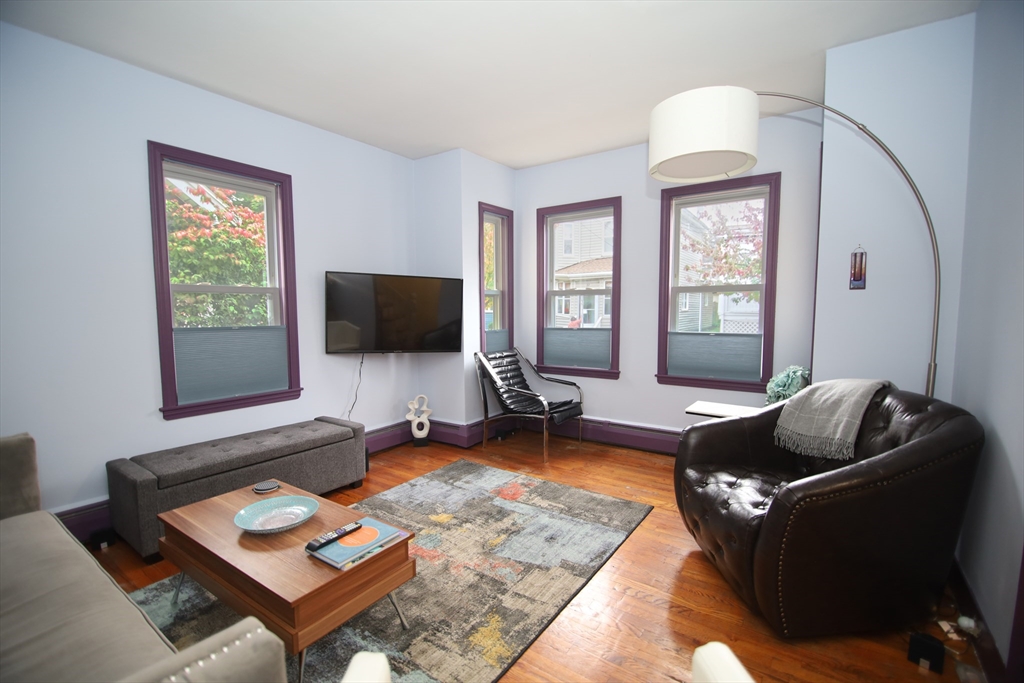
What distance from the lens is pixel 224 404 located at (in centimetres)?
333

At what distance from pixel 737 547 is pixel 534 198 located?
4045mm

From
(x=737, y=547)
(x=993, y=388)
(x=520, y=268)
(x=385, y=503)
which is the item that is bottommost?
(x=385, y=503)

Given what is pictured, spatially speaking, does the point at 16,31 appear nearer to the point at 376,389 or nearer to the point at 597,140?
the point at 376,389

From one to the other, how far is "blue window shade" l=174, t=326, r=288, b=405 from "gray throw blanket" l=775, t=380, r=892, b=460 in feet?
11.8

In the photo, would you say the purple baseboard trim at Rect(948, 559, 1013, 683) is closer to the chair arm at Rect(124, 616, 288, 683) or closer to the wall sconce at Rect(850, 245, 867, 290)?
the wall sconce at Rect(850, 245, 867, 290)

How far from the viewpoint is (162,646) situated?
1339 millimetres

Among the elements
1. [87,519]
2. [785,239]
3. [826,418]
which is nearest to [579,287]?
[785,239]

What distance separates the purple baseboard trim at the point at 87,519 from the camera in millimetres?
2648

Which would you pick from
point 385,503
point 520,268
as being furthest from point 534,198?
point 385,503

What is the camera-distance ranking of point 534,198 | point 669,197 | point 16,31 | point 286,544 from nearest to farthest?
point 286,544, point 16,31, point 669,197, point 534,198

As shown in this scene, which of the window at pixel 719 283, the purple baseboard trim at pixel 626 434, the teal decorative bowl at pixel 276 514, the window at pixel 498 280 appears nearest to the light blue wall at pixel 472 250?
the window at pixel 498 280

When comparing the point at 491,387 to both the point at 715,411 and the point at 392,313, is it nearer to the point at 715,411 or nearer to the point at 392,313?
the point at 392,313

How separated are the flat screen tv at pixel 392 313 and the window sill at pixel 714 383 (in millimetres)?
2039

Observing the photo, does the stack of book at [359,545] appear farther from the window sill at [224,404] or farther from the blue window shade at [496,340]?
the blue window shade at [496,340]
